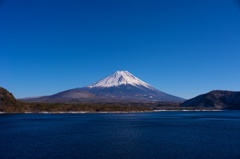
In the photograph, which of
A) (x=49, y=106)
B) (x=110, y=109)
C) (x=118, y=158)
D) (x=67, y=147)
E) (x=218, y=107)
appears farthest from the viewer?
(x=218, y=107)

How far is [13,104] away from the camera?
112875 millimetres

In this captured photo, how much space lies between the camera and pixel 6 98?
111 meters

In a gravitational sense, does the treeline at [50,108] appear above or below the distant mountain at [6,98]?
below

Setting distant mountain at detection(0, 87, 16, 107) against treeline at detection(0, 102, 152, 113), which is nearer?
distant mountain at detection(0, 87, 16, 107)

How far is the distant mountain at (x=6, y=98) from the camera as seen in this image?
362 feet

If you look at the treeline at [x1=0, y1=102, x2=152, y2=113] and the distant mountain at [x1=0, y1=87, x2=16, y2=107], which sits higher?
the distant mountain at [x1=0, y1=87, x2=16, y2=107]

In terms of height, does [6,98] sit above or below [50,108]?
above

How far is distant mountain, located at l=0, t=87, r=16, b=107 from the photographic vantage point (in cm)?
11025

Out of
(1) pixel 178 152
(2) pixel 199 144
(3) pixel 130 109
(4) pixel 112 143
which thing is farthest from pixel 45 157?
(3) pixel 130 109

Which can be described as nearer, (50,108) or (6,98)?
(6,98)

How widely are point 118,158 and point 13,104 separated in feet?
315

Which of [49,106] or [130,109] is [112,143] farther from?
[130,109]

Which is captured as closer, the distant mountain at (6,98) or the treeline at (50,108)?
the distant mountain at (6,98)

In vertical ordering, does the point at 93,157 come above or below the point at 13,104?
below
